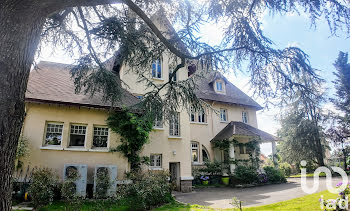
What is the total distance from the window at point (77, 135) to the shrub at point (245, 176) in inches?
482

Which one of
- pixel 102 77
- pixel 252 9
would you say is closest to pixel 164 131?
pixel 102 77

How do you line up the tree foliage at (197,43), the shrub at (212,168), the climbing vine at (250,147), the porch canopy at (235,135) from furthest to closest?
the climbing vine at (250,147) → the porch canopy at (235,135) → the shrub at (212,168) → the tree foliage at (197,43)

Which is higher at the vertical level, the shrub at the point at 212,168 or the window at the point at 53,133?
the window at the point at 53,133

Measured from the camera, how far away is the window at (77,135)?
11680mm

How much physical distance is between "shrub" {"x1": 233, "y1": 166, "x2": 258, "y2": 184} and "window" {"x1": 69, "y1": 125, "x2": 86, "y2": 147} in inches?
482

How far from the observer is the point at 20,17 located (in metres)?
2.96

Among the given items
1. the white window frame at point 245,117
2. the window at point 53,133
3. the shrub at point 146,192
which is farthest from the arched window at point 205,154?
the window at point 53,133

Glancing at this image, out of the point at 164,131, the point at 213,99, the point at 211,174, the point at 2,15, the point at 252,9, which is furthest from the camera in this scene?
the point at 213,99

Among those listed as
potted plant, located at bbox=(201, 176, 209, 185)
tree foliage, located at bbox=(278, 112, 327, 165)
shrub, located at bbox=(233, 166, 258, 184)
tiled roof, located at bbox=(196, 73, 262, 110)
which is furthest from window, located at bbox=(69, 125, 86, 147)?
tree foliage, located at bbox=(278, 112, 327, 165)

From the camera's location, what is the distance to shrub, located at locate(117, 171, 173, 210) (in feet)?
28.2

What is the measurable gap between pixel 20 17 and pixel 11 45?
45 centimetres

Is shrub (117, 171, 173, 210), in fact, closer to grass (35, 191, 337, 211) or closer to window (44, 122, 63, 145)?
grass (35, 191, 337, 211)

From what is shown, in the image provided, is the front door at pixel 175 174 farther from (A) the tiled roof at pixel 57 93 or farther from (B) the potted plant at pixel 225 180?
(A) the tiled roof at pixel 57 93

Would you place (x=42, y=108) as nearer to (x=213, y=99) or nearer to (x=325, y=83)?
(x=325, y=83)
